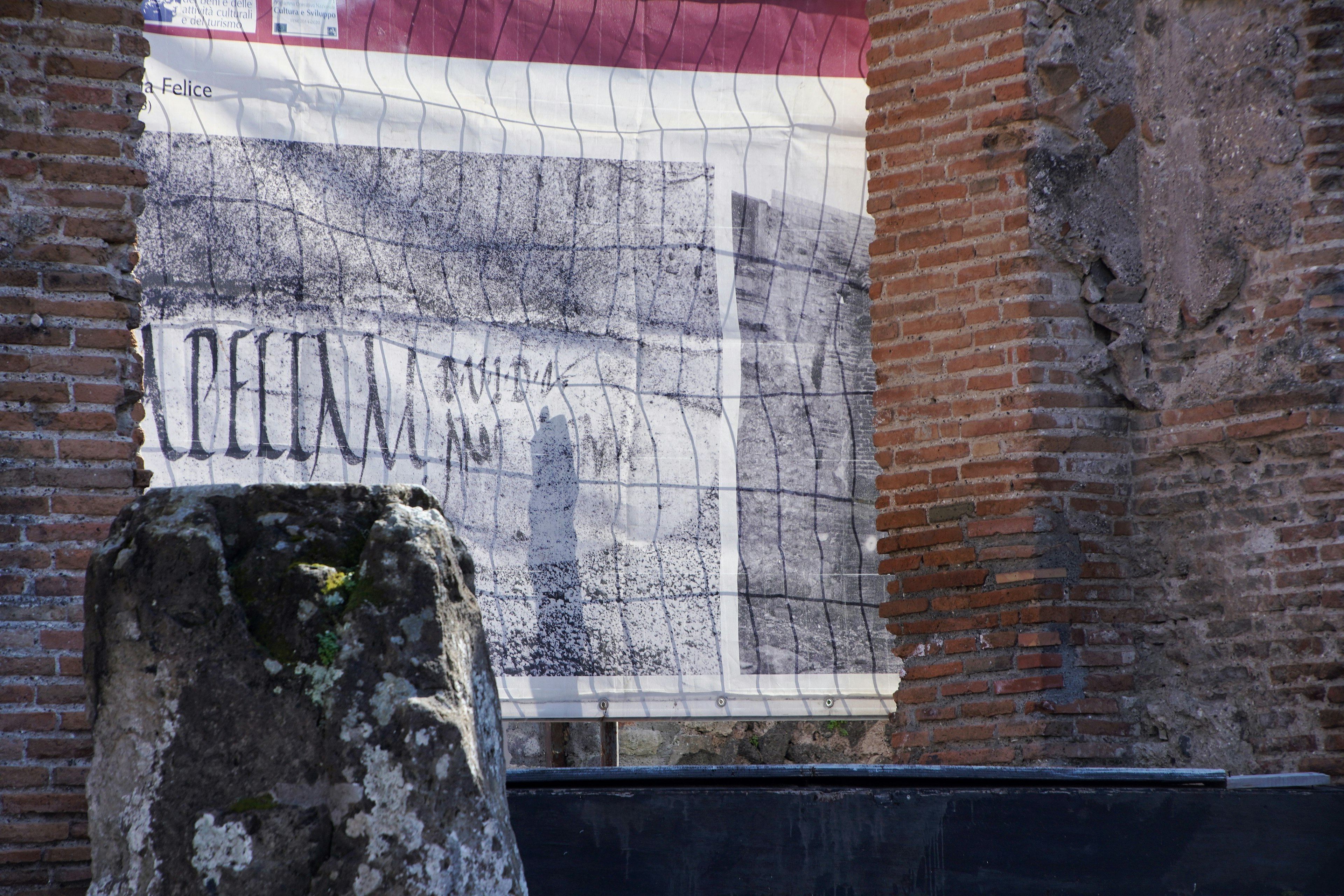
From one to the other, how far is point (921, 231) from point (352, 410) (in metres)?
2.32

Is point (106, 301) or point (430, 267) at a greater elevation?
point (430, 267)

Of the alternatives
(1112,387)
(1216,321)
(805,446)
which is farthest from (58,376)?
(1216,321)

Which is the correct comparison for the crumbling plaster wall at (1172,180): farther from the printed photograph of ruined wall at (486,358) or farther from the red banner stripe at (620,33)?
the printed photograph of ruined wall at (486,358)

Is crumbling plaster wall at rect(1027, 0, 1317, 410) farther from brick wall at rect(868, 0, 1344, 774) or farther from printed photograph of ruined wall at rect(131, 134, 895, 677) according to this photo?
printed photograph of ruined wall at rect(131, 134, 895, 677)

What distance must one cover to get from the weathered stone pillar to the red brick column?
294cm

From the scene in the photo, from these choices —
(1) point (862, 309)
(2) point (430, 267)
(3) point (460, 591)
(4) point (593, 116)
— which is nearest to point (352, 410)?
(2) point (430, 267)

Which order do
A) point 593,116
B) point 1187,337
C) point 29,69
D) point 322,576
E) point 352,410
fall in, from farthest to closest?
point 593,116
point 352,410
point 1187,337
point 29,69
point 322,576

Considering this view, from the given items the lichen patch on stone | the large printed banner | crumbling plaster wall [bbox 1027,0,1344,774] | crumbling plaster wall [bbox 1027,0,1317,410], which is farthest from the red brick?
the lichen patch on stone

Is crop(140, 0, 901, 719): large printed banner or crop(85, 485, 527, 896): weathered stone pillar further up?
crop(140, 0, 901, 719): large printed banner

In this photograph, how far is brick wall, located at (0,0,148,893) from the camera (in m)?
3.86

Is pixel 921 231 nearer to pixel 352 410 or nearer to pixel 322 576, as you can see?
pixel 352 410

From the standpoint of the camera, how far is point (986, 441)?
192 inches

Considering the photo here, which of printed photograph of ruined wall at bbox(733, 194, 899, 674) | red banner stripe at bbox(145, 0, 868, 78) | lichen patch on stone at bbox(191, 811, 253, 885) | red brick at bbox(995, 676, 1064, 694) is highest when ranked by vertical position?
red banner stripe at bbox(145, 0, 868, 78)

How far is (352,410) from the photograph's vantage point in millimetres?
5105
